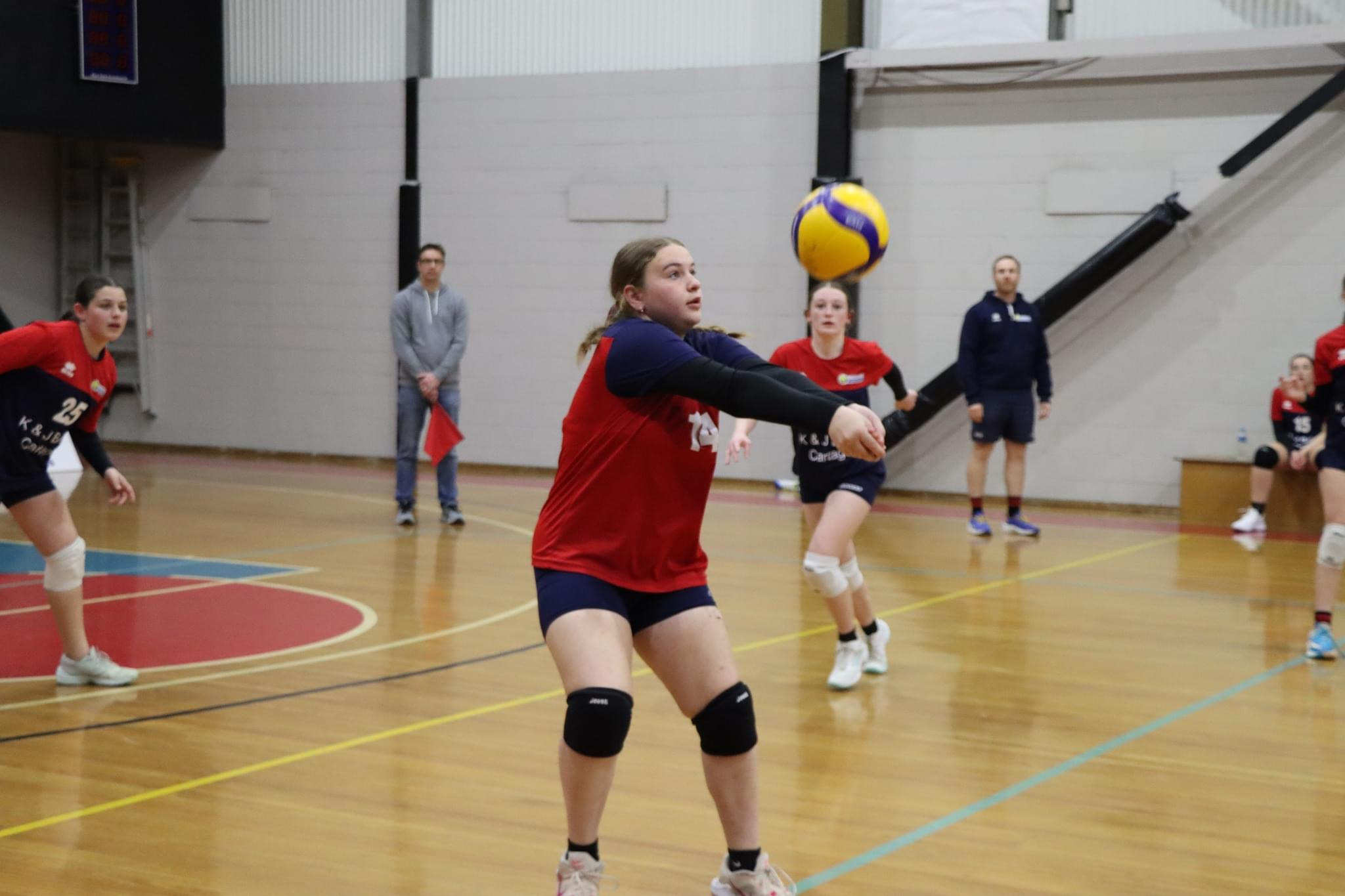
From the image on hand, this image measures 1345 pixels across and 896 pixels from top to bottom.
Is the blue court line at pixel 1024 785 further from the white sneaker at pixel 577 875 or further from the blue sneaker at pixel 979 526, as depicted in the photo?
the blue sneaker at pixel 979 526

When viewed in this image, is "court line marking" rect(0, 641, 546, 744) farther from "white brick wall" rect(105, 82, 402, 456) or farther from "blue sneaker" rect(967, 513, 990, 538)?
"white brick wall" rect(105, 82, 402, 456)

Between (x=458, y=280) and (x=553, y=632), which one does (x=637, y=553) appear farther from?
(x=458, y=280)

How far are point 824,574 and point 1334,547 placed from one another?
2.41 meters

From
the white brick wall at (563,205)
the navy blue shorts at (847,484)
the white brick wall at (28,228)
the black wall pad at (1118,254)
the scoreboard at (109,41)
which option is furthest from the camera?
the white brick wall at (28,228)

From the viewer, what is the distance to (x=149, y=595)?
26.2 ft

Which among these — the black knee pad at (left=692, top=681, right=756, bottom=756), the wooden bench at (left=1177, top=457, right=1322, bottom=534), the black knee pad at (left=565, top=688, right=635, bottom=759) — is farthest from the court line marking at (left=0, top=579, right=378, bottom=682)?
the wooden bench at (left=1177, top=457, right=1322, bottom=534)

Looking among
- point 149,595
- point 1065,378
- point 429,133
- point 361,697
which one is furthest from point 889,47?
point 361,697

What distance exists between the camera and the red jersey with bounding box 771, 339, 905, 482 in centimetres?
625

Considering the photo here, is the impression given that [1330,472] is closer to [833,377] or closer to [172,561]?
[833,377]

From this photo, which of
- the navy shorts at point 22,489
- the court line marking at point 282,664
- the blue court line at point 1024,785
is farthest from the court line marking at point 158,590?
the blue court line at point 1024,785

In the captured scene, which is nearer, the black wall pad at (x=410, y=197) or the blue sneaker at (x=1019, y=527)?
the blue sneaker at (x=1019, y=527)

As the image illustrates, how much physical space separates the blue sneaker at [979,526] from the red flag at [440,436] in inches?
147

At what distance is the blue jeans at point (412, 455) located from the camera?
1097 centimetres

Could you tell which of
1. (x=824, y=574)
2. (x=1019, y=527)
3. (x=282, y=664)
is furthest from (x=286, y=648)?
(x=1019, y=527)
